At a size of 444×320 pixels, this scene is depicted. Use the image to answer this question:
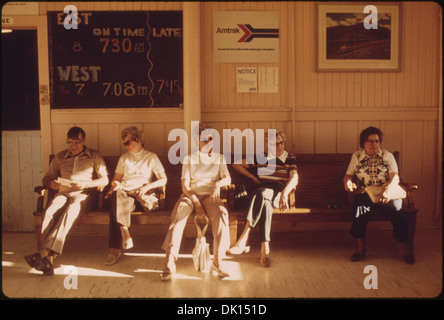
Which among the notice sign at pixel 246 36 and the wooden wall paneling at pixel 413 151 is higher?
the notice sign at pixel 246 36

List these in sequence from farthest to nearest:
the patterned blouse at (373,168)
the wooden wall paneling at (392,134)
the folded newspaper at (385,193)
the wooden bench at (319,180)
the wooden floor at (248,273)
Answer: the wooden wall paneling at (392,134) → the wooden bench at (319,180) → the patterned blouse at (373,168) → the folded newspaper at (385,193) → the wooden floor at (248,273)

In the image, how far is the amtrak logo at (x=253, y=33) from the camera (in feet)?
14.6

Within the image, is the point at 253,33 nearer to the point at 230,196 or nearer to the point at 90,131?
the point at 230,196

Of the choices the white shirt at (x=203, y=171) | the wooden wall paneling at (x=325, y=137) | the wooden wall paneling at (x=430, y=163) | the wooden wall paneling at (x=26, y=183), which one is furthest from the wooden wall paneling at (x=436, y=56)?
the wooden wall paneling at (x=26, y=183)

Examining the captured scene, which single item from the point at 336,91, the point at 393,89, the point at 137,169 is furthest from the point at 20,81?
the point at 393,89

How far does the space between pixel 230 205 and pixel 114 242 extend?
43.3 inches

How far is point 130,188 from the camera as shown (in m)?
3.86

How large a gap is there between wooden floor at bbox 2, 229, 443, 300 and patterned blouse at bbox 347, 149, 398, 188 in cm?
70

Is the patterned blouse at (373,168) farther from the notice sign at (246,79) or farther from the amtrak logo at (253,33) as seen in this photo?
the amtrak logo at (253,33)

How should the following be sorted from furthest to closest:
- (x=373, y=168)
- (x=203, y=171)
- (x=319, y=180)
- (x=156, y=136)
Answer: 1. (x=156, y=136)
2. (x=319, y=180)
3. (x=373, y=168)
4. (x=203, y=171)

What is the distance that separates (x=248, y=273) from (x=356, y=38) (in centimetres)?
281

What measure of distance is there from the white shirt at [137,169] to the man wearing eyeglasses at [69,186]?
0.63ft

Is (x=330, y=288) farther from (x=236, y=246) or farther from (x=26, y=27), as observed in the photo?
(x=26, y=27)

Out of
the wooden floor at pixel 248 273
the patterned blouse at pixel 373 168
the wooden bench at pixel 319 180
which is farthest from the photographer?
the wooden bench at pixel 319 180
